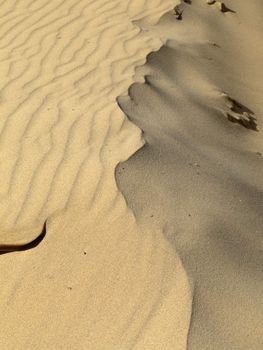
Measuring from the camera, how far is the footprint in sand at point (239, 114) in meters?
4.86

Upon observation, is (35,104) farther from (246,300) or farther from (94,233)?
(246,300)

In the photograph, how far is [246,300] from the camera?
273 cm

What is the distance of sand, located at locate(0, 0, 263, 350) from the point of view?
8.38ft

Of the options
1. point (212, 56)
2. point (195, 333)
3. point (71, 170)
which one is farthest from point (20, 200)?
point (212, 56)

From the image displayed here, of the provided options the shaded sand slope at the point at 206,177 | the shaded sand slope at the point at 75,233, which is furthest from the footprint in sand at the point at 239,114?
the shaded sand slope at the point at 75,233

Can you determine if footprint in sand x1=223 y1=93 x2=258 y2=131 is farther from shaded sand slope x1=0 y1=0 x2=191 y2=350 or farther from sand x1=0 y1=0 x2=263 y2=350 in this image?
shaded sand slope x1=0 y1=0 x2=191 y2=350

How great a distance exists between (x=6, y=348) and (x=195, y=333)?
79 cm

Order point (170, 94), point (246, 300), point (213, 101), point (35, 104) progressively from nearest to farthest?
point (246, 300) < point (35, 104) < point (170, 94) < point (213, 101)

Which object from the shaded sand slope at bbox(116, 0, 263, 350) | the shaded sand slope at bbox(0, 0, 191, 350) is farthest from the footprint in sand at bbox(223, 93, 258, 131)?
the shaded sand slope at bbox(0, 0, 191, 350)

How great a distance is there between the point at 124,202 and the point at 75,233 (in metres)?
0.30

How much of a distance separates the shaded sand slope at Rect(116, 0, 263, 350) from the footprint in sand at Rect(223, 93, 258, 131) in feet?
0.04

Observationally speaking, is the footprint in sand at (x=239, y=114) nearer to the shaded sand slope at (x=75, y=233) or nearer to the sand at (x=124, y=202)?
the sand at (x=124, y=202)

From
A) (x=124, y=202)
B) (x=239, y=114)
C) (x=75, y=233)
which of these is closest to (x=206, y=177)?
(x=124, y=202)

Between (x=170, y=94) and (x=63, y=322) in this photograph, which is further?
(x=170, y=94)
